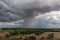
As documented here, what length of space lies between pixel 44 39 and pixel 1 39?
9500mm

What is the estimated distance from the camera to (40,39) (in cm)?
3641

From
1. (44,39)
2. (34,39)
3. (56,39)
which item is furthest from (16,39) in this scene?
(56,39)

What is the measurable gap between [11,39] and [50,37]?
867 cm

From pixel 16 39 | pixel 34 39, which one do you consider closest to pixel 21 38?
pixel 16 39

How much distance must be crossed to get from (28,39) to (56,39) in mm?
6512

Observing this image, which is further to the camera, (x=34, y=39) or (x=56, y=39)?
(x=56, y=39)

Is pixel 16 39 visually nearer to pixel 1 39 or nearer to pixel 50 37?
pixel 1 39

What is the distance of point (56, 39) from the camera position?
35656 millimetres

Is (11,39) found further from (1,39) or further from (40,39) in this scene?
(40,39)

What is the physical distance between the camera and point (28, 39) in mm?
33875

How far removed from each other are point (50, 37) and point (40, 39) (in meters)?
2.44

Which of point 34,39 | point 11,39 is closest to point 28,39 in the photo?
point 34,39

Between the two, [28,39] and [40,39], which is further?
[40,39]

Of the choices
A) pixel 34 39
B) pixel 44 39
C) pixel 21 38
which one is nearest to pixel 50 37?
pixel 44 39
